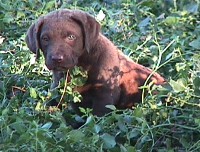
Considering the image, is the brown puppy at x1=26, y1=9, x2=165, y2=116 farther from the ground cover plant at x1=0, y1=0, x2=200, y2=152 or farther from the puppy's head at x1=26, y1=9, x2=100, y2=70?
the ground cover plant at x1=0, y1=0, x2=200, y2=152

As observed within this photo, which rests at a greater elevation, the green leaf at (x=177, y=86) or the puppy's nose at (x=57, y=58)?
the puppy's nose at (x=57, y=58)

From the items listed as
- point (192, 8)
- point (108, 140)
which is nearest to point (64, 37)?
point (108, 140)

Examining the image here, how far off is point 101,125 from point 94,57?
0.79 metres

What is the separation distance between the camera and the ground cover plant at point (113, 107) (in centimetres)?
511

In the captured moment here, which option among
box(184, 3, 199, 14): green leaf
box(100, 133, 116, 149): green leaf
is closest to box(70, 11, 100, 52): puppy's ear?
box(100, 133, 116, 149): green leaf

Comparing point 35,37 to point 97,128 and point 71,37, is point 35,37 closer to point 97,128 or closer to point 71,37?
point 71,37

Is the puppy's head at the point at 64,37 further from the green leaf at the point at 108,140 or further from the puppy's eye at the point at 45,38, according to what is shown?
the green leaf at the point at 108,140

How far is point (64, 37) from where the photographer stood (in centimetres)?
587

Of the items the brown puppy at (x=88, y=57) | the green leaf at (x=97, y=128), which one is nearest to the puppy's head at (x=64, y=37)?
the brown puppy at (x=88, y=57)

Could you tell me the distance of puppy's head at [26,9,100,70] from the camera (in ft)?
19.0

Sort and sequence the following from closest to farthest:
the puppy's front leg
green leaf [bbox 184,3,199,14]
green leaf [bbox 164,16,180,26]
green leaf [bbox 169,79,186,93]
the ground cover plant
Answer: the ground cover plant < green leaf [bbox 169,79,186,93] < the puppy's front leg < green leaf [bbox 164,16,180,26] < green leaf [bbox 184,3,199,14]

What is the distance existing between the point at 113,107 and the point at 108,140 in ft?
1.17

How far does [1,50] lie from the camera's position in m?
7.57

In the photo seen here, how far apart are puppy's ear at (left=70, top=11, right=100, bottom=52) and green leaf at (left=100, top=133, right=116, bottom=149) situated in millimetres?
973
